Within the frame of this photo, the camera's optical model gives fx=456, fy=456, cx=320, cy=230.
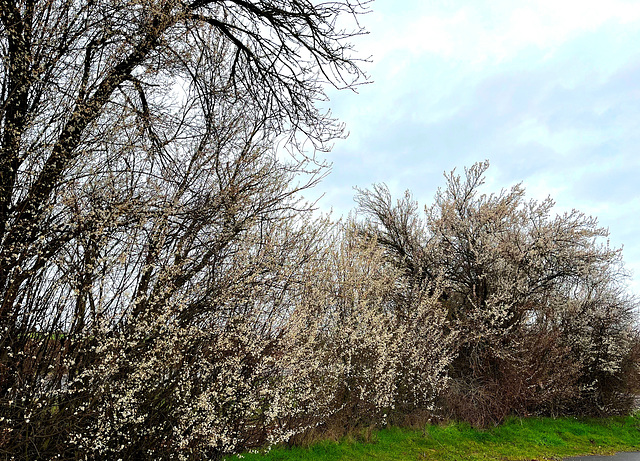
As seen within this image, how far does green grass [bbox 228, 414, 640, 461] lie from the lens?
25.1 ft

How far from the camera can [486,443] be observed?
10750 mm

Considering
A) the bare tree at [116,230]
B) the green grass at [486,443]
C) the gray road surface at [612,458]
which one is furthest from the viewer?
the gray road surface at [612,458]

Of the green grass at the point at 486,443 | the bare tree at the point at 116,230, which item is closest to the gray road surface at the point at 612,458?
the green grass at the point at 486,443

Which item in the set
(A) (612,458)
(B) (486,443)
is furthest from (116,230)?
(A) (612,458)

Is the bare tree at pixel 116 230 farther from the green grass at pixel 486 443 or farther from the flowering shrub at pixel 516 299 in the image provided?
the flowering shrub at pixel 516 299

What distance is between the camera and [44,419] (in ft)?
11.9

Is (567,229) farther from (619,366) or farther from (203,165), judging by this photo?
(203,165)

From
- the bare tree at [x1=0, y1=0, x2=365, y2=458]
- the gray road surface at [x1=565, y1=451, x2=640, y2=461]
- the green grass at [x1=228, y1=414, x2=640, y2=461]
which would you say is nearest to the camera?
the bare tree at [x1=0, y1=0, x2=365, y2=458]

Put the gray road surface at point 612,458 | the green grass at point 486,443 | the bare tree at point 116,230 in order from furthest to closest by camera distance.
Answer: the gray road surface at point 612,458 → the green grass at point 486,443 → the bare tree at point 116,230

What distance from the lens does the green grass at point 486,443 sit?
766cm

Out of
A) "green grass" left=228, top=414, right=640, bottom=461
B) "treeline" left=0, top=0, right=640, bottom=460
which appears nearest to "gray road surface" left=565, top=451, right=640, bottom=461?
"green grass" left=228, top=414, right=640, bottom=461

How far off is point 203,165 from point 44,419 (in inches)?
105

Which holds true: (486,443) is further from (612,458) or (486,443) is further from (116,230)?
(116,230)

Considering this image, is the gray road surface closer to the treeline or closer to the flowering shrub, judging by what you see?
the flowering shrub
